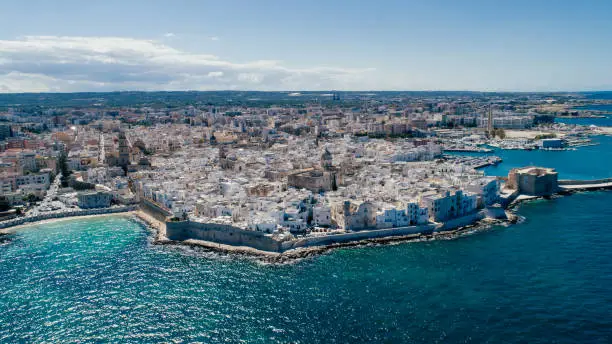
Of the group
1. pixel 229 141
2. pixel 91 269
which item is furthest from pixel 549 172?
pixel 229 141

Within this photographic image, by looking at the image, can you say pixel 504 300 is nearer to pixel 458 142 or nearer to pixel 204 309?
pixel 204 309

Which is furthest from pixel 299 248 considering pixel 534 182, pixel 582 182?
pixel 582 182

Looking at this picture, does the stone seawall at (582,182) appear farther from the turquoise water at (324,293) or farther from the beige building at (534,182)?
the turquoise water at (324,293)

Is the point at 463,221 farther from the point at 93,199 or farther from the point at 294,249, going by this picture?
the point at 93,199

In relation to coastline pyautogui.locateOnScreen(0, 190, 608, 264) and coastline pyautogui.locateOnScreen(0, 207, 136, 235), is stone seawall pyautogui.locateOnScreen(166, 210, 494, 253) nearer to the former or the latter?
coastline pyautogui.locateOnScreen(0, 190, 608, 264)

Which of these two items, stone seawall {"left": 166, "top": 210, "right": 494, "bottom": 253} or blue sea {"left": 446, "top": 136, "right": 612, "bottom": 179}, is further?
blue sea {"left": 446, "top": 136, "right": 612, "bottom": 179}

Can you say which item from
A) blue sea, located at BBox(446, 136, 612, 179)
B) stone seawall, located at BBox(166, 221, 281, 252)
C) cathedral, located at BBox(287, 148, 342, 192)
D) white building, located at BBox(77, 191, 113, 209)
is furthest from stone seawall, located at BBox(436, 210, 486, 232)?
white building, located at BBox(77, 191, 113, 209)
